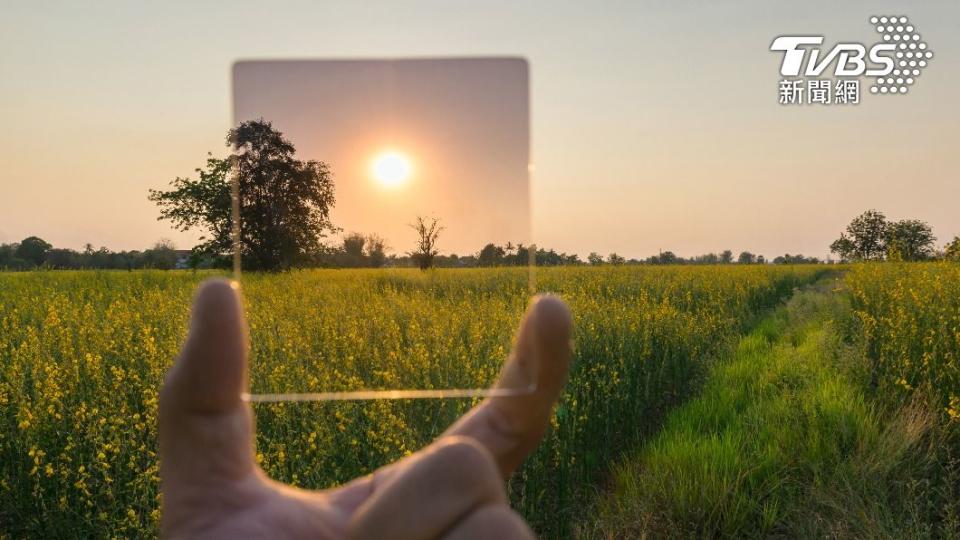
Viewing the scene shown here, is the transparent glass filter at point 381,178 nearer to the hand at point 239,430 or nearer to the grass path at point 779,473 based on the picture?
the hand at point 239,430

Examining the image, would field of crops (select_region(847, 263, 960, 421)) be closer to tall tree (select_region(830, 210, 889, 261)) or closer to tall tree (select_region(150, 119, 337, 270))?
tall tree (select_region(150, 119, 337, 270))

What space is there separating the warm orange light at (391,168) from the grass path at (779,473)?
9.55ft

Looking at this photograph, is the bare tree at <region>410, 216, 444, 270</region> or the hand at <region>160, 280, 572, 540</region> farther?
the bare tree at <region>410, 216, 444, 270</region>

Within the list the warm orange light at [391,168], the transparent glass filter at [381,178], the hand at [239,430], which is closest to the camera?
the hand at [239,430]

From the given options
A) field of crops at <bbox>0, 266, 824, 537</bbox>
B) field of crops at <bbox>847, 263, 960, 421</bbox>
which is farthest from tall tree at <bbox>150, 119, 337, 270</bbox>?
field of crops at <bbox>847, 263, 960, 421</bbox>

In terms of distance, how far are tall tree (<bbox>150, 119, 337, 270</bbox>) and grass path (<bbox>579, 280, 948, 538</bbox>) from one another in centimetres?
276

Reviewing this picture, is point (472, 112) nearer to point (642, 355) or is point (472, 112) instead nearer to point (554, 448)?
point (554, 448)

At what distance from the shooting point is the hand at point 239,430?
860 mm

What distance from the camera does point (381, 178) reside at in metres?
1.29

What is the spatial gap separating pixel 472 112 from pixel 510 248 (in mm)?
293

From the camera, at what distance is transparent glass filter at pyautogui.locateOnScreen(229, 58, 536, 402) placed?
3.71 feet

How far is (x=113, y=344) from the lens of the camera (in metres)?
5.52

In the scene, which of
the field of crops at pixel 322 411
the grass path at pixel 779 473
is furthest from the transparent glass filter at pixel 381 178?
the grass path at pixel 779 473

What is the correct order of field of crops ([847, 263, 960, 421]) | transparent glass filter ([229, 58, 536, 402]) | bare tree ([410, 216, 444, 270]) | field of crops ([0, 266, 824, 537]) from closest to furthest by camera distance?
1. transparent glass filter ([229, 58, 536, 402])
2. bare tree ([410, 216, 444, 270])
3. field of crops ([0, 266, 824, 537])
4. field of crops ([847, 263, 960, 421])
